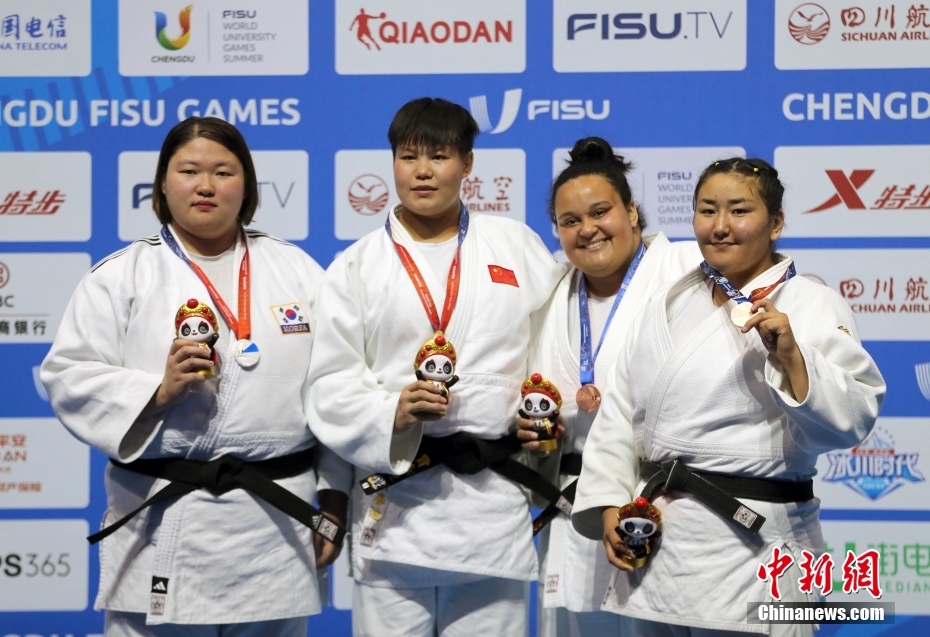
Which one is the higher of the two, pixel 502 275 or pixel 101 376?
pixel 502 275

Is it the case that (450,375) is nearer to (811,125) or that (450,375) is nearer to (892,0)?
(811,125)

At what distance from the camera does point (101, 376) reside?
2.49m

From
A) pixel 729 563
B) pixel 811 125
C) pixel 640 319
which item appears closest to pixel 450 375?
pixel 640 319

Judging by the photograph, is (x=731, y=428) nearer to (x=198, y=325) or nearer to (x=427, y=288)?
(x=427, y=288)

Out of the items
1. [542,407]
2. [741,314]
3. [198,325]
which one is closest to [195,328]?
[198,325]

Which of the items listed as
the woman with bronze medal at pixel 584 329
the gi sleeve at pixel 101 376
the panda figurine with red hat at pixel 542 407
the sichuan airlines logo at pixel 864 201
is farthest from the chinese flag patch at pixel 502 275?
the sichuan airlines logo at pixel 864 201

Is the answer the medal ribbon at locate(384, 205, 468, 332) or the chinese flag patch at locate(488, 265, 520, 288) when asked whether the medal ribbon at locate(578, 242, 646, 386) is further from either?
the medal ribbon at locate(384, 205, 468, 332)

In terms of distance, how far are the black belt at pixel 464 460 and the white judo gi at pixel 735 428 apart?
330mm

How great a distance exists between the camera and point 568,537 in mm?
2664

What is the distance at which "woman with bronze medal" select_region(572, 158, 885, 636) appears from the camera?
2131 mm

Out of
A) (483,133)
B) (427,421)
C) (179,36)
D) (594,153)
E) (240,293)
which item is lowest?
(427,421)

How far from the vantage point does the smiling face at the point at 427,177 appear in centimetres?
261

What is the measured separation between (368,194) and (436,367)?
166 cm

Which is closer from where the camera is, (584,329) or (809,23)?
(584,329)
